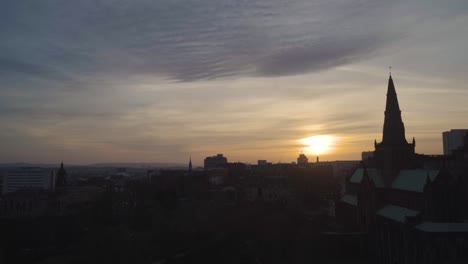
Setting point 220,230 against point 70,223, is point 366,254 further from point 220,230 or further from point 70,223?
point 70,223

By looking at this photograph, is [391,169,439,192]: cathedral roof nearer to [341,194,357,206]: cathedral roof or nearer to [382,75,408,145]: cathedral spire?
[382,75,408,145]: cathedral spire

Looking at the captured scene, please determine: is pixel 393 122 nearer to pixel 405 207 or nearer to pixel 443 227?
pixel 405 207

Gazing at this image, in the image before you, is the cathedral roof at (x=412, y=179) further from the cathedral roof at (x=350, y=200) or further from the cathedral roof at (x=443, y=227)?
the cathedral roof at (x=350, y=200)

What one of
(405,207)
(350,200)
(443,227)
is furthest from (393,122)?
(443,227)

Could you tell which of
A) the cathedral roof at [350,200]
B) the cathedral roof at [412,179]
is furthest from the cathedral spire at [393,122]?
the cathedral roof at [350,200]

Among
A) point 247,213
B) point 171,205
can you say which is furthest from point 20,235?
point 247,213

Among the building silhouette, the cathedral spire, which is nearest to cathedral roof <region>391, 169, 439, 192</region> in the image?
the building silhouette

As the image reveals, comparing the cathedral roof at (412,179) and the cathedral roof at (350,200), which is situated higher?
the cathedral roof at (412,179)
